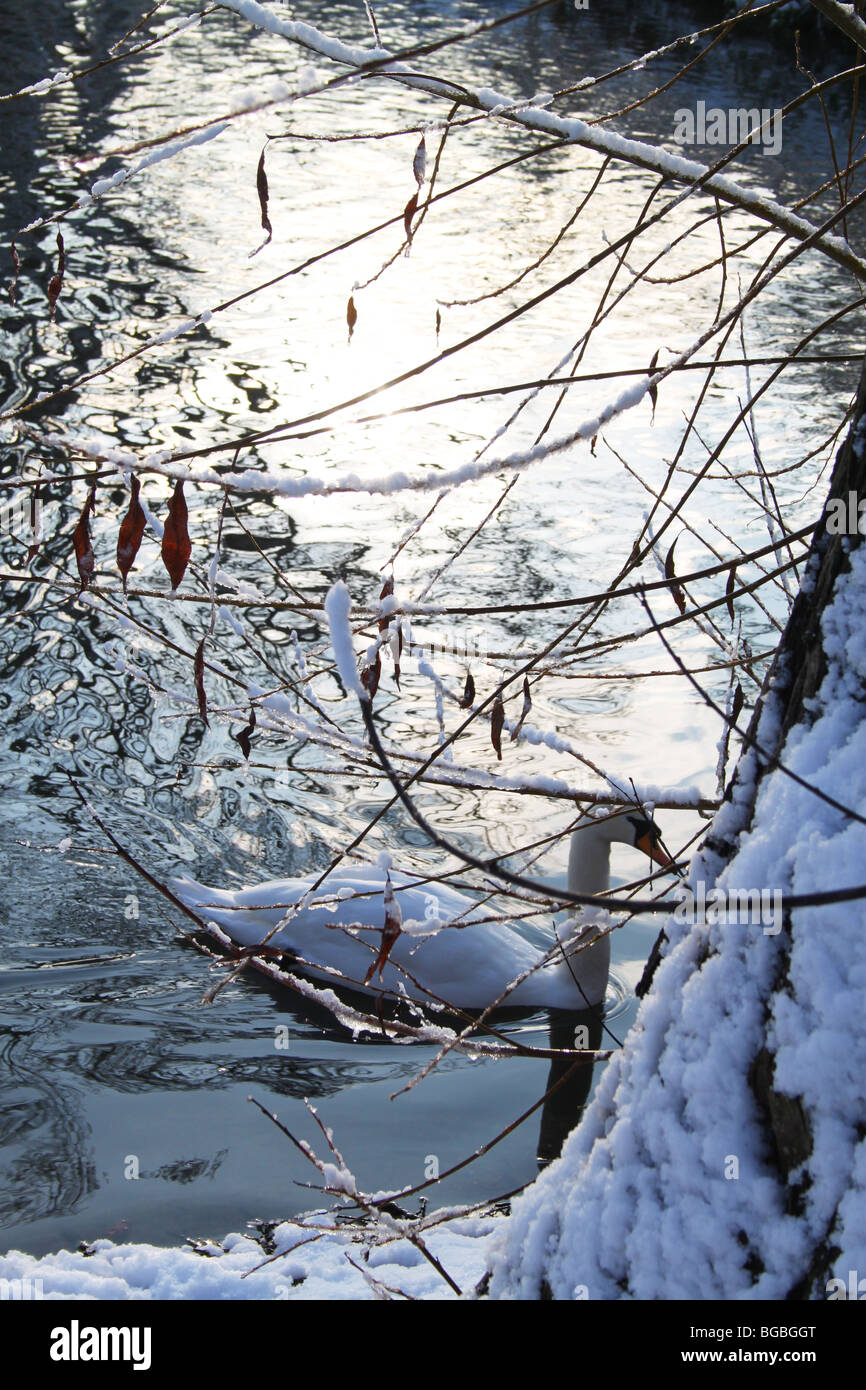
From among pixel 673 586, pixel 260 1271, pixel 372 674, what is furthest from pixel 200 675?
pixel 260 1271

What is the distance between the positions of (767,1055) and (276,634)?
578 centimetres

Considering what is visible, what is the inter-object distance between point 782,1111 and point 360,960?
3.65m

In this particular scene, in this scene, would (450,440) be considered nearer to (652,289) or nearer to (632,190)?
(652,289)

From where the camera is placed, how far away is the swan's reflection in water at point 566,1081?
435cm

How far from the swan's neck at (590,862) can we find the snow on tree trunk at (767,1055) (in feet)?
9.73

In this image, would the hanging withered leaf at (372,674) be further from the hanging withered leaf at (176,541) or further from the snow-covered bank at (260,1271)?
the snow-covered bank at (260,1271)

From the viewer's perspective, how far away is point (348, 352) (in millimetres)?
11117

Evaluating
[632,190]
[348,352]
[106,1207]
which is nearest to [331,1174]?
[106,1207]

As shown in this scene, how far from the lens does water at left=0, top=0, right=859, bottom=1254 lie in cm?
421

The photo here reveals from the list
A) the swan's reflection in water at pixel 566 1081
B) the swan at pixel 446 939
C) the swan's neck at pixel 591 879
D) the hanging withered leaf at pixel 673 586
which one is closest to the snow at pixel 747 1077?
the hanging withered leaf at pixel 673 586

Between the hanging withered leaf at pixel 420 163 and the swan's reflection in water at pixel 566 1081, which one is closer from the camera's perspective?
the hanging withered leaf at pixel 420 163

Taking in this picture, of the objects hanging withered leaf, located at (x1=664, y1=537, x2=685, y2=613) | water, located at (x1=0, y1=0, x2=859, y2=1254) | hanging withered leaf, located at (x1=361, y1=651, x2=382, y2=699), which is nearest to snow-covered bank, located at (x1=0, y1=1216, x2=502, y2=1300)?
water, located at (x1=0, y1=0, x2=859, y2=1254)

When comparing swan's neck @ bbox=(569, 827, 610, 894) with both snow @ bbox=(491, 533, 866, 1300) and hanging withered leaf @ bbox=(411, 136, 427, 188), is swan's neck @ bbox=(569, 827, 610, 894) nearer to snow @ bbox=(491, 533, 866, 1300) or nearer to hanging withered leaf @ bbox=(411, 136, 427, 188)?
snow @ bbox=(491, 533, 866, 1300)

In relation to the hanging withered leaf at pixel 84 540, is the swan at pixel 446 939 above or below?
below
